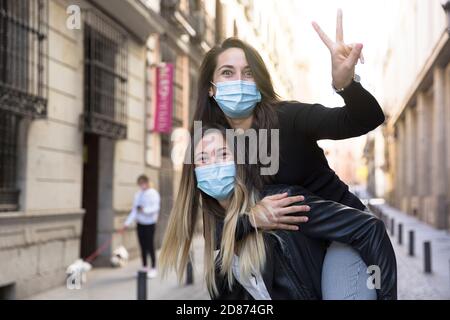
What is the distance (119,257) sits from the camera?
9.99 metres

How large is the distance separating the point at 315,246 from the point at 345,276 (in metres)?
0.12

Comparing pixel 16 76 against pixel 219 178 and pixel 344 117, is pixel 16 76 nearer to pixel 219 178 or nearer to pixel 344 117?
pixel 219 178

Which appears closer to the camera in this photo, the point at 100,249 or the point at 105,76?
the point at 105,76

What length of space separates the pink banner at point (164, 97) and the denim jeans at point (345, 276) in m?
9.91

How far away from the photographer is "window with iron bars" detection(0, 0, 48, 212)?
6.82 metres

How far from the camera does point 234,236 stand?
1.83 meters

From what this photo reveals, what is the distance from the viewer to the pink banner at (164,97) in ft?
37.8

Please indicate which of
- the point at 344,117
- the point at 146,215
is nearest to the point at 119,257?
the point at 146,215

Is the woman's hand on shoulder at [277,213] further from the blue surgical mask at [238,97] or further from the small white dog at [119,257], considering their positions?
the small white dog at [119,257]

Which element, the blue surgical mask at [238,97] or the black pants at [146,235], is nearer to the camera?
the blue surgical mask at [238,97]

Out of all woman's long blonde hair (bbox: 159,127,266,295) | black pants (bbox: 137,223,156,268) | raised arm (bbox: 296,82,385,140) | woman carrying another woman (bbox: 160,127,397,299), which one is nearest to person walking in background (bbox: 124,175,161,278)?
black pants (bbox: 137,223,156,268)

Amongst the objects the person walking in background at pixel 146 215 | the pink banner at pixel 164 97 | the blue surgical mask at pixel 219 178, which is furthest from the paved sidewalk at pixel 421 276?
the pink banner at pixel 164 97

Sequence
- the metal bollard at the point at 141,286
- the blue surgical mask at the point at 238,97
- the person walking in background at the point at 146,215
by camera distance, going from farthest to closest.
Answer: the person walking in background at the point at 146,215, the metal bollard at the point at 141,286, the blue surgical mask at the point at 238,97

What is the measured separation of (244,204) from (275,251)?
0.17 meters
